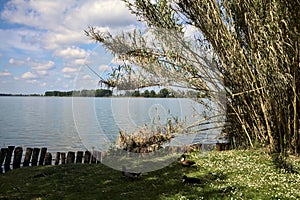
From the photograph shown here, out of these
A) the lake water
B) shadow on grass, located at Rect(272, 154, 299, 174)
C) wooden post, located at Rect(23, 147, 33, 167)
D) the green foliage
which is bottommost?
wooden post, located at Rect(23, 147, 33, 167)

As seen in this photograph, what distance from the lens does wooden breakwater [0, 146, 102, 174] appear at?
11.3 meters

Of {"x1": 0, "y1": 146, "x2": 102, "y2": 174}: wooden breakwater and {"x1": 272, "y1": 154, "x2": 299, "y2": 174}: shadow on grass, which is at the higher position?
{"x1": 272, "y1": 154, "x2": 299, "y2": 174}: shadow on grass

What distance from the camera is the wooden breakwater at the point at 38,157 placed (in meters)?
11.3

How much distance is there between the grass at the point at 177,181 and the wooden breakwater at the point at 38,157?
1199 millimetres

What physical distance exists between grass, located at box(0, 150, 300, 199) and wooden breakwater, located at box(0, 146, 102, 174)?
3.93 ft

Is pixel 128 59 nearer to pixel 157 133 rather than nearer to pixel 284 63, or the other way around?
pixel 157 133

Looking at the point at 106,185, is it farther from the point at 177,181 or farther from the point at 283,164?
the point at 283,164

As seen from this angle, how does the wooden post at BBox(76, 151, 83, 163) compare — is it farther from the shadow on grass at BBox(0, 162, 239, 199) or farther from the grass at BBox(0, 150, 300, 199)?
the shadow on grass at BBox(0, 162, 239, 199)

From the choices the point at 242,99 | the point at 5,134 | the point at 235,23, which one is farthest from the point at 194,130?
the point at 5,134

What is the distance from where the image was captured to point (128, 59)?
1217 cm

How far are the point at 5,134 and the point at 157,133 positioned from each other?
12806 millimetres

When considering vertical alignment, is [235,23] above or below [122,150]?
above

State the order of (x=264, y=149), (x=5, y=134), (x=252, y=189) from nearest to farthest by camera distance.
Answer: (x=252, y=189), (x=264, y=149), (x=5, y=134)

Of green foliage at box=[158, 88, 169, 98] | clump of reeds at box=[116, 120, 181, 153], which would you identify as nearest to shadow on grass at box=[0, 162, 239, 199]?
clump of reeds at box=[116, 120, 181, 153]
